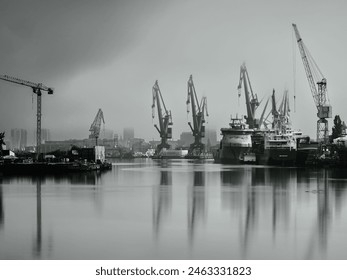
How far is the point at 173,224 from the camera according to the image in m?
8.80

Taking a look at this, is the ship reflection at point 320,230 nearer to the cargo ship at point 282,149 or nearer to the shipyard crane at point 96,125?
the shipyard crane at point 96,125

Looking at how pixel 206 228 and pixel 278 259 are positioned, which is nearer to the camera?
pixel 278 259

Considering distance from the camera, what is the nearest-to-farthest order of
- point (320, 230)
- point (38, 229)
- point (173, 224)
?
point (320, 230)
point (38, 229)
point (173, 224)

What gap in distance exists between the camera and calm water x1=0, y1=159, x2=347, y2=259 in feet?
21.8

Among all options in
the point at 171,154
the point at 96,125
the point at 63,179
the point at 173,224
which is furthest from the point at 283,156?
the point at 171,154

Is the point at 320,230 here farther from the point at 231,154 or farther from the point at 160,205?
the point at 231,154

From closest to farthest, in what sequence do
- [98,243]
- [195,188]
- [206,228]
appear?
[98,243]
[206,228]
[195,188]

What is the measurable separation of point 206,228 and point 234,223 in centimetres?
73

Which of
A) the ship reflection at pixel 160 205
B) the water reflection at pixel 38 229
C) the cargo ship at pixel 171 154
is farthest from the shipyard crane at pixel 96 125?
the cargo ship at pixel 171 154

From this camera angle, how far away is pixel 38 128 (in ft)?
99.9

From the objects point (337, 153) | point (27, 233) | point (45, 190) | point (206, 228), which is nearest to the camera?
point (27, 233)
